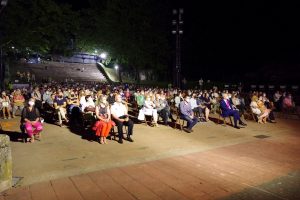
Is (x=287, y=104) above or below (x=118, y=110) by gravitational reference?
below

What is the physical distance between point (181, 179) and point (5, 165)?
3343mm

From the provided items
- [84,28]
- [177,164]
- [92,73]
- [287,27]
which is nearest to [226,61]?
[287,27]

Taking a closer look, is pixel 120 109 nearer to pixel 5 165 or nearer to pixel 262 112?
pixel 5 165

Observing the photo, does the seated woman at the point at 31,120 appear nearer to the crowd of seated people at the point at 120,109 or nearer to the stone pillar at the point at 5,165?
the crowd of seated people at the point at 120,109

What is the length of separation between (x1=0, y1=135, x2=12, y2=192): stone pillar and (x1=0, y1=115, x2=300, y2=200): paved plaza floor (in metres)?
0.19

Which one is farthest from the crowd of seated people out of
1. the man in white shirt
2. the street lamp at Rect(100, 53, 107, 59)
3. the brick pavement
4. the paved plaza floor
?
the street lamp at Rect(100, 53, 107, 59)

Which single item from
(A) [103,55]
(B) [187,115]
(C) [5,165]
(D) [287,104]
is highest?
(A) [103,55]

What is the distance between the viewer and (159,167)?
6.70 metres

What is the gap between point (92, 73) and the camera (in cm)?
4306

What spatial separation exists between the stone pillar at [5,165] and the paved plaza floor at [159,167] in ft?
0.62

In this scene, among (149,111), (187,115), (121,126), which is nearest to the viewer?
(121,126)

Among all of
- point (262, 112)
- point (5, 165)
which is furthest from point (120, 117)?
point (262, 112)

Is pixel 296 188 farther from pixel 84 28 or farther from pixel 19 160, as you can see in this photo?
pixel 84 28

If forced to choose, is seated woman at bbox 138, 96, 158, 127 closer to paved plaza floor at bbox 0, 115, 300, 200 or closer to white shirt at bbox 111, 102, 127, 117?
paved plaza floor at bbox 0, 115, 300, 200
